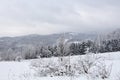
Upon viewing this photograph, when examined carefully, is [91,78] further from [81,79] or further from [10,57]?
[10,57]

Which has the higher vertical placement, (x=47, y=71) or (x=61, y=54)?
(x=61, y=54)

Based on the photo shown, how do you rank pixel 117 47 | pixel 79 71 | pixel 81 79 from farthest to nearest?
pixel 117 47 → pixel 79 71 → pixel 81 79

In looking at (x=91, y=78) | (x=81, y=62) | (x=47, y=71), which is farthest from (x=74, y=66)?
(x=91, y=78)

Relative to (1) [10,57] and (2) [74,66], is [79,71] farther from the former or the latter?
(1) [10,57]

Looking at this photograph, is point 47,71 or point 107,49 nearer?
point 47,71

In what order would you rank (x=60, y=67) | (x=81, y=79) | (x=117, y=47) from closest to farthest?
(x=81, y=79), (x=60, y=67), (x=117, y=47)

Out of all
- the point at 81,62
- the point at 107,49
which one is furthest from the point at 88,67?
the point at 107,49

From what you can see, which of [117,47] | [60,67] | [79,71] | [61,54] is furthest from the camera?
[117,47]

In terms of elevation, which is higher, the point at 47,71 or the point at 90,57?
the point at 90,57

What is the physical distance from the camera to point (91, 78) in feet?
27.6

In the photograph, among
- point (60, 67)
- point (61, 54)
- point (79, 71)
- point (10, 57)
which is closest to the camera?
point (79, 71)

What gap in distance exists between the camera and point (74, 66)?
14805 millimetres

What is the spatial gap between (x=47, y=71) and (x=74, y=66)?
2335 mm

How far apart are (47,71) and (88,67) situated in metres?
3.22
